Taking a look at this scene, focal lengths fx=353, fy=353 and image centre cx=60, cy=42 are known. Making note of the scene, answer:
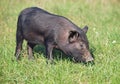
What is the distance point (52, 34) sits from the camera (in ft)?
20.5

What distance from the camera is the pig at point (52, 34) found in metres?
6.09

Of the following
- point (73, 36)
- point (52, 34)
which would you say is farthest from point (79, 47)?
point (52, 34)

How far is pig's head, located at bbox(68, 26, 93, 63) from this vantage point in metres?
6.06

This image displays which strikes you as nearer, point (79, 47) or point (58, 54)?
point (79, 47)

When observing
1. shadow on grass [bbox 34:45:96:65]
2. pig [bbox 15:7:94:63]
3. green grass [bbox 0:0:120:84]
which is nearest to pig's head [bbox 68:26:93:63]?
pig [bbox 15:7:94:63]

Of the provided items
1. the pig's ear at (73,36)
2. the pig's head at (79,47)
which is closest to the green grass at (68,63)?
the pig's head at (79,47)

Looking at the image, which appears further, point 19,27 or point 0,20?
point 0,20

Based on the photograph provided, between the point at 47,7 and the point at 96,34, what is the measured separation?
348cm

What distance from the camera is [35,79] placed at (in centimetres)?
546

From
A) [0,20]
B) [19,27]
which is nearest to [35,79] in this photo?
[19,27]

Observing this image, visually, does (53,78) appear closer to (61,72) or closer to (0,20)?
(61,72)

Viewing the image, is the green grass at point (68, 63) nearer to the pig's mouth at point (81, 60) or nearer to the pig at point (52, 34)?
the pig's mouth at point (81, 60)

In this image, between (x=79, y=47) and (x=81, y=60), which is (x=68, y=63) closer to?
(x=81, y=60)

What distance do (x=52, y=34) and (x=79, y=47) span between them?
54cm
